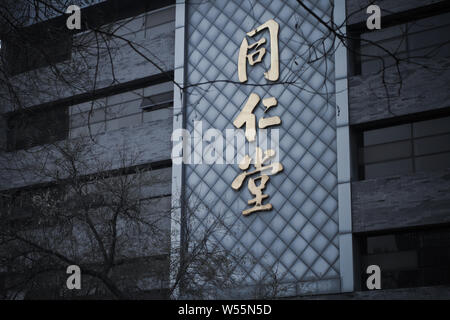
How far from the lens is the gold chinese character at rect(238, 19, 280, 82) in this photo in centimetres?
2161

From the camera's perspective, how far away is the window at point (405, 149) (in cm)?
1969

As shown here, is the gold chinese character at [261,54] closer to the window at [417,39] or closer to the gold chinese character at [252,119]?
the gold chinese character at [252,119]

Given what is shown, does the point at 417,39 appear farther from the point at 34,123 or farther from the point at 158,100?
the point at 34,123

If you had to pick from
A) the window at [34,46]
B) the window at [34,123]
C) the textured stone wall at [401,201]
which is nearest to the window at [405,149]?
the textured stone wall at [401,201]

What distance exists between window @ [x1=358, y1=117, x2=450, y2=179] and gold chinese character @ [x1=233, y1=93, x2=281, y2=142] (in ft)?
8.29

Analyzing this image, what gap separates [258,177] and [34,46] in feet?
46.4

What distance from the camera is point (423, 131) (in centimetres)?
2011

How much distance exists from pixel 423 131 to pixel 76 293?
32.3ft

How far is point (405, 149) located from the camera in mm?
20172

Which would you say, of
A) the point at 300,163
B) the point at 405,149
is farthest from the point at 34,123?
the point at 405,149

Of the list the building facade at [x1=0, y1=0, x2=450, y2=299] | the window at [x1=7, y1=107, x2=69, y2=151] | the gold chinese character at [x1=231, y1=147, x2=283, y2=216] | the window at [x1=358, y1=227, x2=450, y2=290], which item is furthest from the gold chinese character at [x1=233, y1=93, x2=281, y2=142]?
the window at [x1=7, y1=107, x2=69, y2=151]

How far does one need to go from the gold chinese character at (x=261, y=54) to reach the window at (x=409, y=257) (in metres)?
5.22

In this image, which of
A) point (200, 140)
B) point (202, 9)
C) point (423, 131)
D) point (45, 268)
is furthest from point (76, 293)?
point (202, 9)
